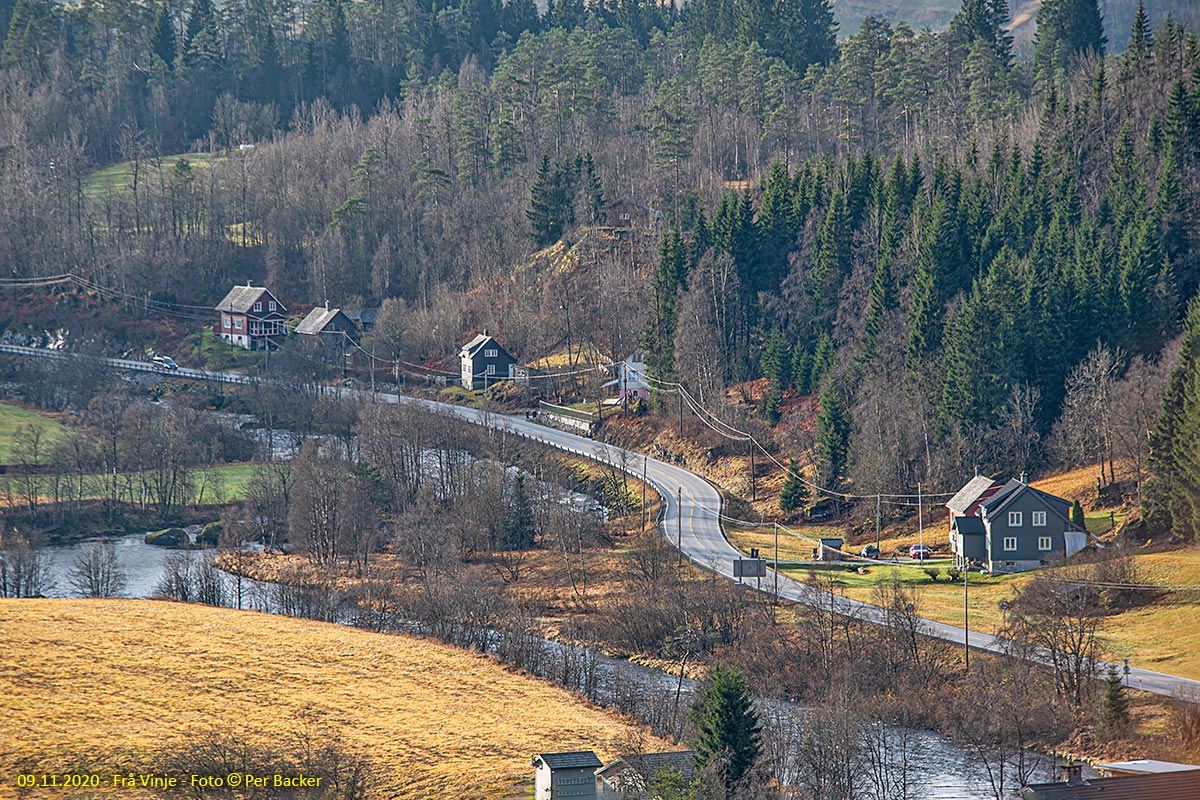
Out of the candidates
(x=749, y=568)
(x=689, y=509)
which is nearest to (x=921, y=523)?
(x=749, y=568)

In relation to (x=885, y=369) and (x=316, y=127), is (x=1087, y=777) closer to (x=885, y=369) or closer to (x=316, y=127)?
(x=885, y=369)

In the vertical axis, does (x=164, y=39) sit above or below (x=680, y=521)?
above

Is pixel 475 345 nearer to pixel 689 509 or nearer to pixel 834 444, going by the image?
pixel 689 509

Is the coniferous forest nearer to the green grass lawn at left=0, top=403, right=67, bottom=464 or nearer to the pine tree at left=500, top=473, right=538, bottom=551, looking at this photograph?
the pine tree at left=500, top=473, right=538, bottom=551

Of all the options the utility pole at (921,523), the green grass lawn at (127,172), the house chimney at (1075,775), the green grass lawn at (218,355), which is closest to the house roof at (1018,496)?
the utility pole at (921,523)

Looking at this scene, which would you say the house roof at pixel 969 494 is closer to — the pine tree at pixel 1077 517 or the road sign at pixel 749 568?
the pine tree at pixel 1077 517

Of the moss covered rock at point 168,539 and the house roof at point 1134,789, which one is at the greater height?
the house roof at point 1134,789

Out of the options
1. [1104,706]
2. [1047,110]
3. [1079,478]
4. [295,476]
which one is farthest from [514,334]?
[1104,706]
